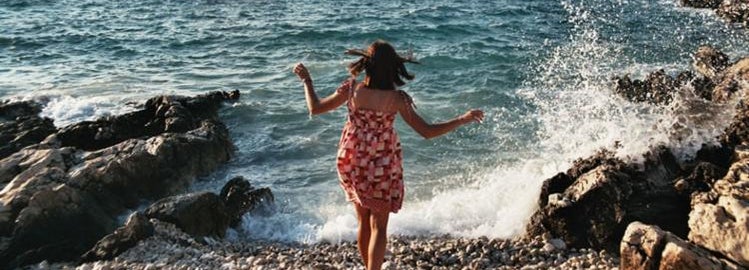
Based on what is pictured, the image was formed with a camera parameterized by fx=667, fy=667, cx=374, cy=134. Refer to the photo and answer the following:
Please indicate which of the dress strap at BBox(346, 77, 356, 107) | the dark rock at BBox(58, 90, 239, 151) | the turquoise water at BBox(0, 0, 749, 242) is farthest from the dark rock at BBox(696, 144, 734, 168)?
the dark rock at BBox(58, 90, 239, 151)

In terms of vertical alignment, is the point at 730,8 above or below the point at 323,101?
below

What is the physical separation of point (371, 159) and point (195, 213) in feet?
13.3

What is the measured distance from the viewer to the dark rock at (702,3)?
25.8 metres

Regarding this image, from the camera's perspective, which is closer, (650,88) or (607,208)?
(607,208)

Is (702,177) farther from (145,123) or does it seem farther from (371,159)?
(145,123)

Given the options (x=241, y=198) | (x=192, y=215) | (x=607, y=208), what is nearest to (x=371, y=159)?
(x=607, y=208)

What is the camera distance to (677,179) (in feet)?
25.8

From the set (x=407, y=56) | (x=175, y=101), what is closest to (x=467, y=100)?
(x=175, y=101)

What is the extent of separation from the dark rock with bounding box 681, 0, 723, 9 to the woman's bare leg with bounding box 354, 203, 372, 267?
956 inches

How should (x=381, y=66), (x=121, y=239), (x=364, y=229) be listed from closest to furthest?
(x=381, y=66) → (x=364, y=229) → (x=121, y=239)

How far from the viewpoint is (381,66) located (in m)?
4.96

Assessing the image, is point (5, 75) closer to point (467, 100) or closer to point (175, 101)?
point (175, 101)

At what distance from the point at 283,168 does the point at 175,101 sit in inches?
123

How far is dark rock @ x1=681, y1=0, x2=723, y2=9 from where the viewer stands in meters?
25.8
